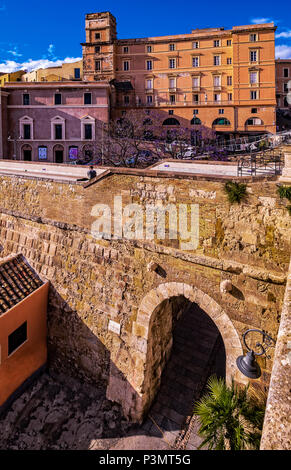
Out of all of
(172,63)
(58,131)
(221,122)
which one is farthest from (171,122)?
(58,131)

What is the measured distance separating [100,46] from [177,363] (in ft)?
118

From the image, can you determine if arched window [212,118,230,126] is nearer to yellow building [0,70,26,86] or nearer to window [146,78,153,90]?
window [146,78,153,90]

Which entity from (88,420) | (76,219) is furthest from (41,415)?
(76,219)

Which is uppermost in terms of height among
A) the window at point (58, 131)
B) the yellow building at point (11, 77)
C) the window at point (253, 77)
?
the yellow building at point (11, 77)

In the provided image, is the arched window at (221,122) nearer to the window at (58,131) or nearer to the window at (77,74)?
the window at (58,131)

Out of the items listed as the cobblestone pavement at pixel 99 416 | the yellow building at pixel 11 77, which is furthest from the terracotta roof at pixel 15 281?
the yellow building at pixel 11 77

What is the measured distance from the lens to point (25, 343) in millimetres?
8602

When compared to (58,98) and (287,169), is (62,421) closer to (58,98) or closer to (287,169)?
(287,169)

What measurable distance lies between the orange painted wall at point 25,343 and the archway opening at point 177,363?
3.82m

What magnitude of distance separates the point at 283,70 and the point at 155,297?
46728mm

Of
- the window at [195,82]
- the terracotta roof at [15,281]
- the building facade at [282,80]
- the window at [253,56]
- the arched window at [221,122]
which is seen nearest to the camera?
the terracotta roof at [15,281]

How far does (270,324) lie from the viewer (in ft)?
19.3

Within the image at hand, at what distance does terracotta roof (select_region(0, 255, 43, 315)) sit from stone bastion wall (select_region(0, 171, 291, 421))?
0.30 metres

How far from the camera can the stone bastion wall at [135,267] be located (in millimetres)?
5965
